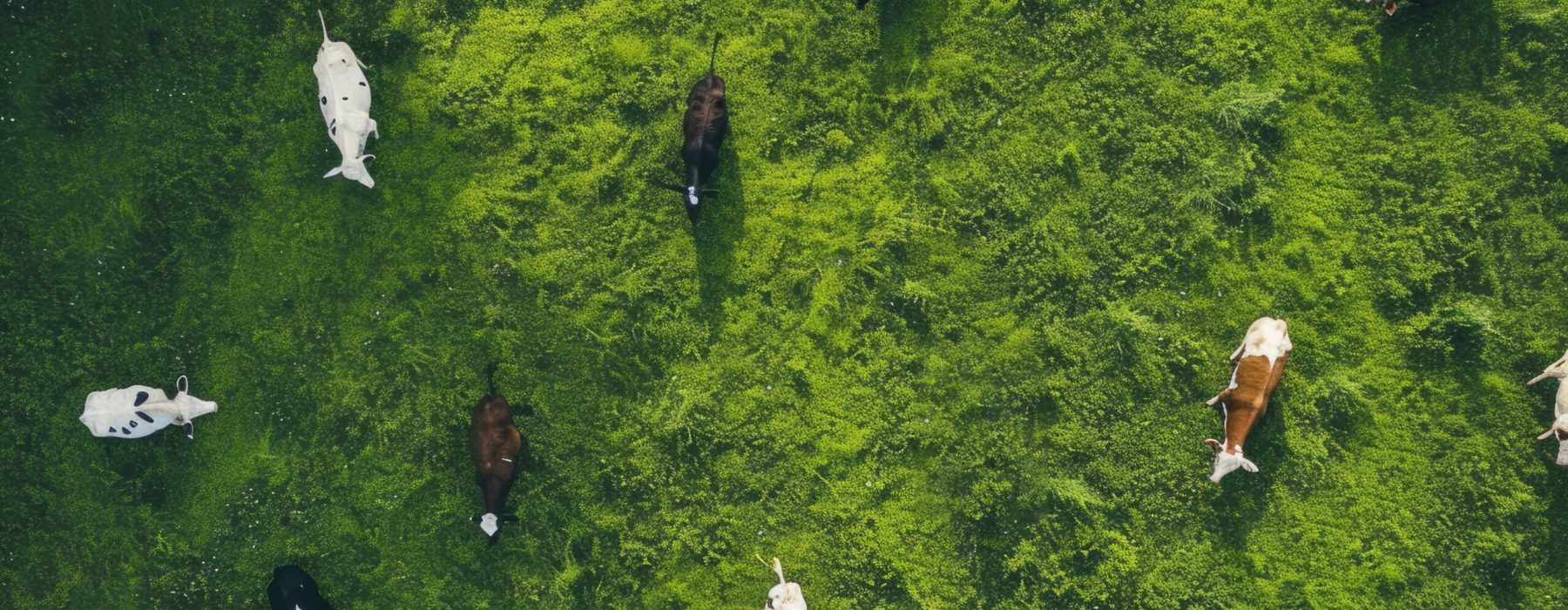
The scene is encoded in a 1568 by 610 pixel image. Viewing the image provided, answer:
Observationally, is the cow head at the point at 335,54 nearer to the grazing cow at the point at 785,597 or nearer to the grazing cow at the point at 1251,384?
the grazing cow at the point at 785,597

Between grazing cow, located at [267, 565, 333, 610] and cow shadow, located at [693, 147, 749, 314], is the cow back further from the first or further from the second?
grazing cow, located at [267, 565, 333, 610]

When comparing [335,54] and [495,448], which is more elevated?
[335,54]

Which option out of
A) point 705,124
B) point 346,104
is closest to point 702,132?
point 705,124

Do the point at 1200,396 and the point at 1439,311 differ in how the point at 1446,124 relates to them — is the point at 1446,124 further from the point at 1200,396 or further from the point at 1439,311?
the point at 1200,396

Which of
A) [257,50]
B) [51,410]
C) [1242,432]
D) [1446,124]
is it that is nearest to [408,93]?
[257,50]

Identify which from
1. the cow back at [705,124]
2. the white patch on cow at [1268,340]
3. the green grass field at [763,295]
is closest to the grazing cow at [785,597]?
the green grass field at [763,295]

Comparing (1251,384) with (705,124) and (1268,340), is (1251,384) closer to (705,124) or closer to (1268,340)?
(1268,340)

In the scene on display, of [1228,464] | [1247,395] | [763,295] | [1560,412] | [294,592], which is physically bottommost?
[294,592]
